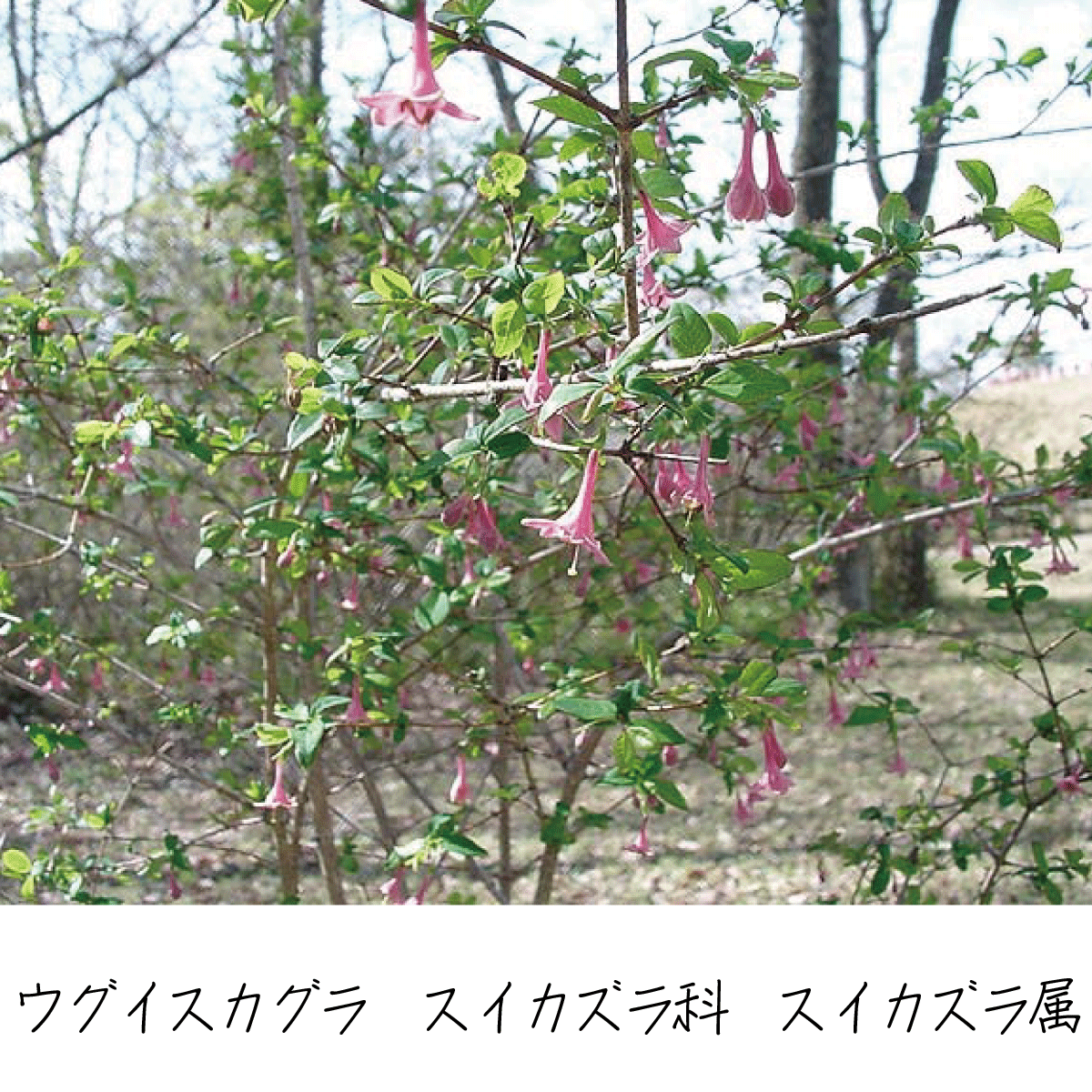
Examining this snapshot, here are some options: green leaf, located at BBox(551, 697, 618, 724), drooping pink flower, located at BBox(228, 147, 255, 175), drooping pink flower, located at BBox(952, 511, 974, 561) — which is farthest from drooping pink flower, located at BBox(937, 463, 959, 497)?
drooping pink flower, located at BBox(228, 147, 255, 175)

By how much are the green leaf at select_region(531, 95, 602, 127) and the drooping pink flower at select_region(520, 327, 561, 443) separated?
198 mm

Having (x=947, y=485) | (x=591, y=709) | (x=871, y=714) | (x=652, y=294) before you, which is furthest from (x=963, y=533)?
(x=652, y=294)

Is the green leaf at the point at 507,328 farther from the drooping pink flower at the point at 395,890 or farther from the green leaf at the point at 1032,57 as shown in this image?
the green leaf at the point at 1032,57

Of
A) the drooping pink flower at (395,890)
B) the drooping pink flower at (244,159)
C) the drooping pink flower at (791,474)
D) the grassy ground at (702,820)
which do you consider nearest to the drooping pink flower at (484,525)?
the drooping pink flower at (395,890)

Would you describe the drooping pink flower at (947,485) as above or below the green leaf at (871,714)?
above

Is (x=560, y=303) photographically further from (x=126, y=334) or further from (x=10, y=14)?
(x=10, y=14)

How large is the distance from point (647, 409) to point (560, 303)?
15 centimetres

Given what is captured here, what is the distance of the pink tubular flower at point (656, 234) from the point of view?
1.19 meters

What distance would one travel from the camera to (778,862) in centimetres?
390

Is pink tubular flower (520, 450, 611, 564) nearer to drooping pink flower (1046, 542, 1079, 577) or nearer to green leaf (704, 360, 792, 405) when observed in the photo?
green leaf (704, 360, 792, 405)

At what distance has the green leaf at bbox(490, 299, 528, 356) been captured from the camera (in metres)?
1.21

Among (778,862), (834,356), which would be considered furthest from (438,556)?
(834,356)

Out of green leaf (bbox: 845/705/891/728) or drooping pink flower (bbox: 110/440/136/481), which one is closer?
drooping pink flower (bbox: 110/440/136/481)

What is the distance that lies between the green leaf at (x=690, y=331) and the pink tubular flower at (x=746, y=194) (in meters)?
0.10
